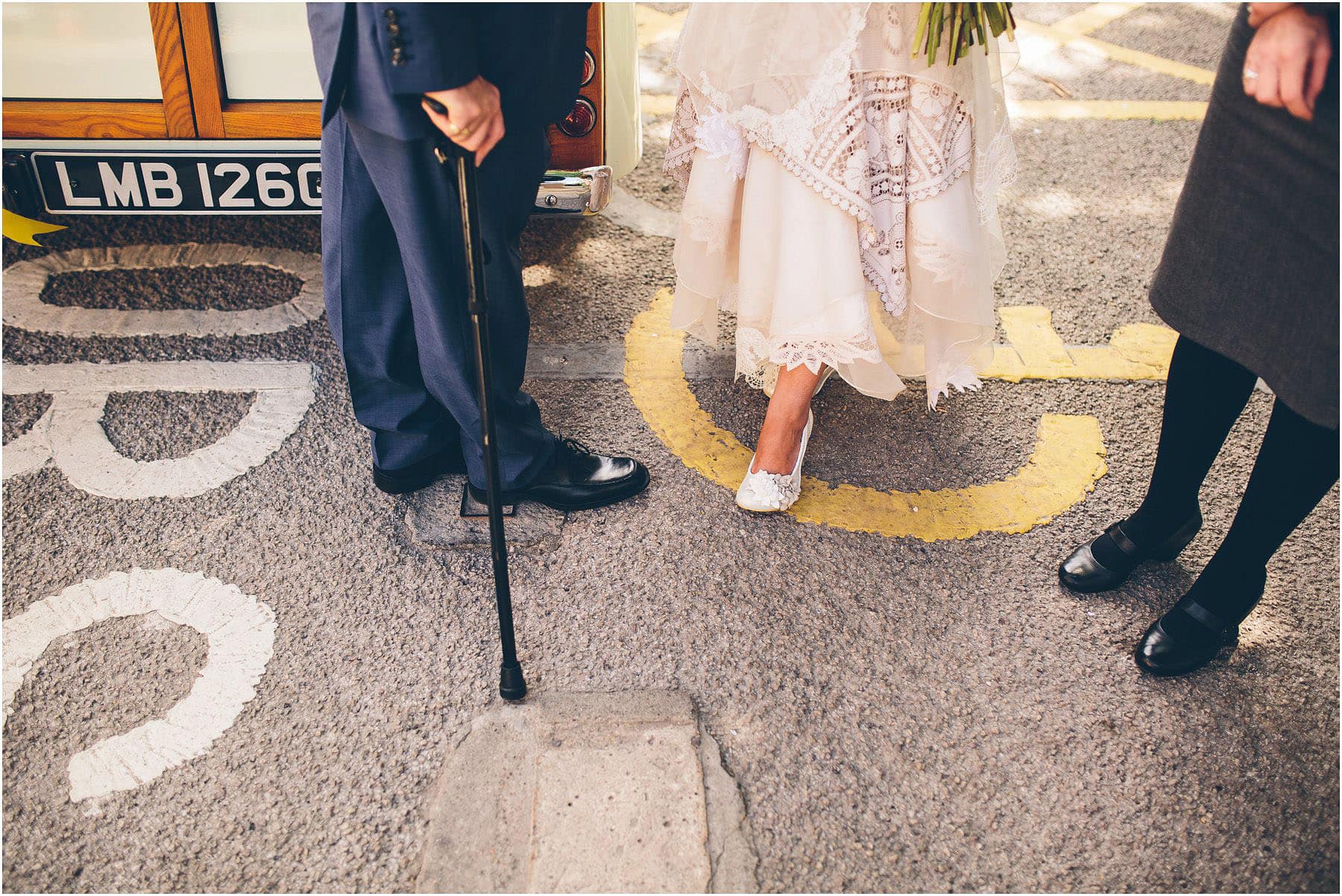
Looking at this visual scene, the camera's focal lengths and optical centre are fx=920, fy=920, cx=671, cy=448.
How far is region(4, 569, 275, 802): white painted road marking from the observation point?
5.46 ft

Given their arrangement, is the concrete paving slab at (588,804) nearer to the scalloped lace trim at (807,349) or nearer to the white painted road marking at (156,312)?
the scalloped lace trim at (807,349)

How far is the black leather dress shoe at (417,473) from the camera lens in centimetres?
223

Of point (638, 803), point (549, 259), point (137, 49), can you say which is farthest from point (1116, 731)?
point (137, 49)

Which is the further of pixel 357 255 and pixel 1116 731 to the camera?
pixel 357 255

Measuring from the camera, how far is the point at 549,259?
3240 millimetres

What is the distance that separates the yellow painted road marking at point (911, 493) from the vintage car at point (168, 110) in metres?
0.61

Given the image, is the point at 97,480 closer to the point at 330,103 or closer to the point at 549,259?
the point at 330,103

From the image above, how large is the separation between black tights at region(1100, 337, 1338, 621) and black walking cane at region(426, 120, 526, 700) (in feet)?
4.60

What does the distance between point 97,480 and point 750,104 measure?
1792 mm

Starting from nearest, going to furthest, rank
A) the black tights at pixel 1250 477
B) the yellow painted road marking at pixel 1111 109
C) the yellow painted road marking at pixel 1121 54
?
the black tights at pixel 1250 477 < the yellow painted road marking at pixel 1111 109 < the yellow painted road marking at pixel 1121 54

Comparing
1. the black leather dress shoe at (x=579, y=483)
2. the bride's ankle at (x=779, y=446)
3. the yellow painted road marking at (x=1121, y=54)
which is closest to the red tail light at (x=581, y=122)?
the black leather dress shoe at (x=579, y=483)

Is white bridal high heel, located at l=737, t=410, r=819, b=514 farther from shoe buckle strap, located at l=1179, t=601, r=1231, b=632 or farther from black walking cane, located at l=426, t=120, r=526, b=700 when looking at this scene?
shoe buckle strap, located at l=1179, t=601, r=1231, b=632

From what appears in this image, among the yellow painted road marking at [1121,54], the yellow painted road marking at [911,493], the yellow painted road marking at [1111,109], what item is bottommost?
the yellow painted road marking at [911,493]

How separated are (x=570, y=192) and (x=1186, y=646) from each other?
1.83 m
